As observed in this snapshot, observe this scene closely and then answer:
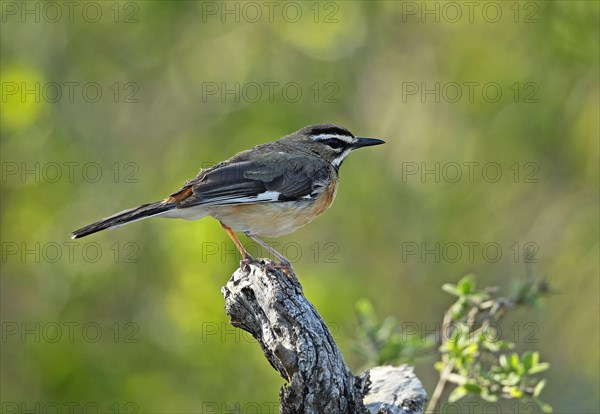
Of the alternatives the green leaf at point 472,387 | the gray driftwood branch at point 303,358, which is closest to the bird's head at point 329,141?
the gray driftwood branch at point 303,358

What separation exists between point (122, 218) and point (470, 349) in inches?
115

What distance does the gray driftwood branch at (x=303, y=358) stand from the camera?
534 cm

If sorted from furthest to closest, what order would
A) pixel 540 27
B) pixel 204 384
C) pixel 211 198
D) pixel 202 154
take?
pixel 540 27 → pixel 202 154 → pixel 204 384 → pixel 211 198

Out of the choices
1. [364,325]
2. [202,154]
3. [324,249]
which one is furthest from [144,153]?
[364,325]

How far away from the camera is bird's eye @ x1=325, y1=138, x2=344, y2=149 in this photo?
9.03 metres

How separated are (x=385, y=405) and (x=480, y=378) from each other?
1042mm

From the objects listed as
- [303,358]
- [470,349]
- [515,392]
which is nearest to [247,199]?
[470,349]

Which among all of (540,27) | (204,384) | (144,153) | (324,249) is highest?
(540,27)

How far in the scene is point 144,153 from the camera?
11836 millimetres

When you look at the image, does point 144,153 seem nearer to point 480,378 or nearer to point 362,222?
point 362,222

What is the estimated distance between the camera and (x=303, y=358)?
536cm

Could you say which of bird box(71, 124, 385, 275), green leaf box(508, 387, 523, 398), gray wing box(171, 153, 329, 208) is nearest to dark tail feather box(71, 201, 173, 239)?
bird box(71, 124, 385, 275)

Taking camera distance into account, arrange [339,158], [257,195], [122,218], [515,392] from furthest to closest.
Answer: [339,158] < [257,195] < [122,218] < [515,392]

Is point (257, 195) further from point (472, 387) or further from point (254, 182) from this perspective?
point (472, 387)
